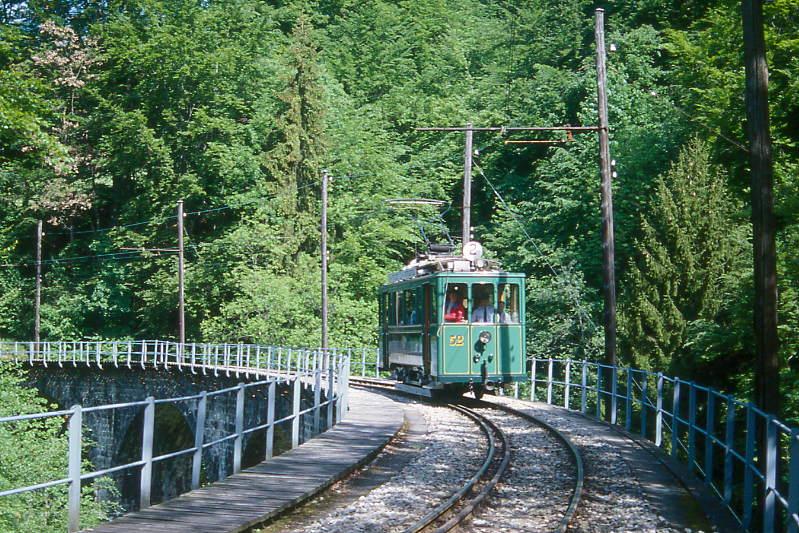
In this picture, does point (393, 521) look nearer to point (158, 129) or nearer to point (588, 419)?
point (588, 419)

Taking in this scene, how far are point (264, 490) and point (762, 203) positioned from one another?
591 centimetres

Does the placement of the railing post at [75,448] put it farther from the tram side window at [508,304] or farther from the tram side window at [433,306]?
the tram side window at [508,304]

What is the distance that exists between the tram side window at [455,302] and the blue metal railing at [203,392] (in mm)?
2426

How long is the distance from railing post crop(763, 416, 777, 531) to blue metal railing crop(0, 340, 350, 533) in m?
5.36

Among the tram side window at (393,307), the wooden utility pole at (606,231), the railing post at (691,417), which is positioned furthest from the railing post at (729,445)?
the tram side window at (393,307)

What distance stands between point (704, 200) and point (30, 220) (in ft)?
113

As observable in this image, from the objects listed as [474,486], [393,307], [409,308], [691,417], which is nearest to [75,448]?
[474,486]

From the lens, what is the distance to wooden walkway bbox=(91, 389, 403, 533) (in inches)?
378

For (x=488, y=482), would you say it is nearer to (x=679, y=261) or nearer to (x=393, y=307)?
(x=393, y=307)

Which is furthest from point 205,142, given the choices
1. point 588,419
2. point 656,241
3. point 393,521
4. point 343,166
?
point 393,521

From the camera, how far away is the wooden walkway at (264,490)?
9.61 meters

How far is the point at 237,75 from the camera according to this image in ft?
176

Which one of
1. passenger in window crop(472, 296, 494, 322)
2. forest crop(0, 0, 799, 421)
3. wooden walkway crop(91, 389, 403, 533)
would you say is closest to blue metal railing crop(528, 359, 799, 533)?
passenger in window crop(472, 296, 494, 322)

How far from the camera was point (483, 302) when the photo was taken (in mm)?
23156
